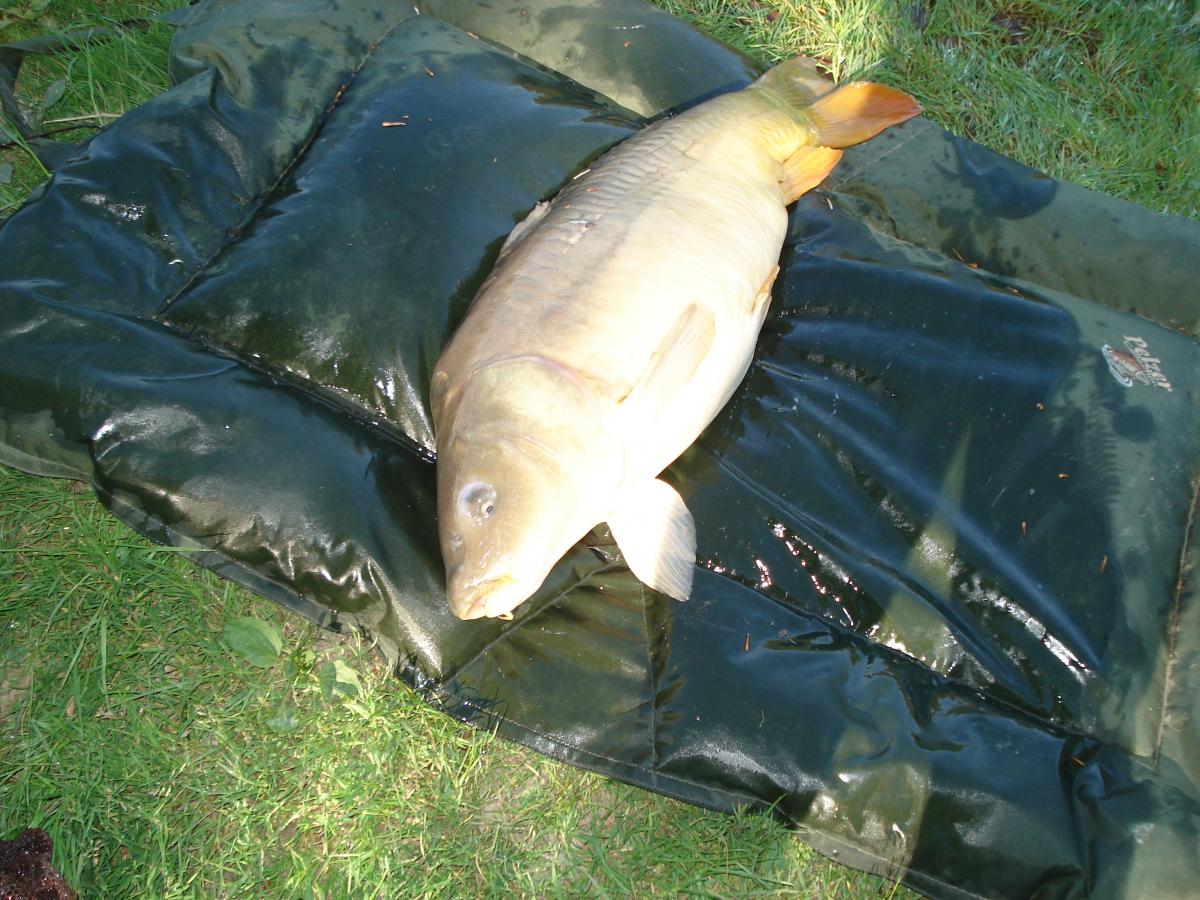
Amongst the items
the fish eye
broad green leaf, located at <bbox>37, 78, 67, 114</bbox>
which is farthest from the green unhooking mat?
broad green leaf, located at <bbox>37, 78, 67, 114</bbox>

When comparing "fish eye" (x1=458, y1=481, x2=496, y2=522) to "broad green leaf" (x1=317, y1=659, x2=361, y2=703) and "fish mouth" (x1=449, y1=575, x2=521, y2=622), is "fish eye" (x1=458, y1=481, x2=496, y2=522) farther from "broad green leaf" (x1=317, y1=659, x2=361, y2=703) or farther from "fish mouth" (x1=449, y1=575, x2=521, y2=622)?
"broad green leaf" (x1=317, y1=659, x2=361, y2=703)

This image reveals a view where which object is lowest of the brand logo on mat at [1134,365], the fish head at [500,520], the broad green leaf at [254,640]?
the broad green leaf at [254,640]

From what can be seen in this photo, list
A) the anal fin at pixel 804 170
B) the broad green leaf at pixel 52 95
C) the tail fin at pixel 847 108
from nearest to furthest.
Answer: the anal fin at pixel 804 170 → the tail fin at pixel 847 108 → the broad green leaf at pixel 52 95

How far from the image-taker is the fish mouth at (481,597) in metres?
2.12

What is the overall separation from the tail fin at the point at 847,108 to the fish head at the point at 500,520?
1.67 m

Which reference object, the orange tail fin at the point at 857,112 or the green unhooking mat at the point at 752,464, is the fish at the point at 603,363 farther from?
the orange tail fin at the point at 857,112

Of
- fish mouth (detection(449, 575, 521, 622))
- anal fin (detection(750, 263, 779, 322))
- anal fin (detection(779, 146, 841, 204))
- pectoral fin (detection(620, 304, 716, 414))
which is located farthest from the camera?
anal fin (detection(779, 146, 841, 204))

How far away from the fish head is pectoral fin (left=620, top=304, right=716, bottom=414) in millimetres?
279

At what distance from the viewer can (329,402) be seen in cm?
256

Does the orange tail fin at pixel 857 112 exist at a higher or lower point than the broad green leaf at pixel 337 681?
higher

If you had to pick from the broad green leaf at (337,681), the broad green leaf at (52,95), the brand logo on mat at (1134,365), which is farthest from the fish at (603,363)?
the broad green leaf at (52,95)

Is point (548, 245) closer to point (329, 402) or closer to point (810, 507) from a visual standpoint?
point (329, 402)

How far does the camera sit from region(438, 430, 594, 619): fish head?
2.14 metres

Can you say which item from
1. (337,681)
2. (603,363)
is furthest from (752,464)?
(337,681)
